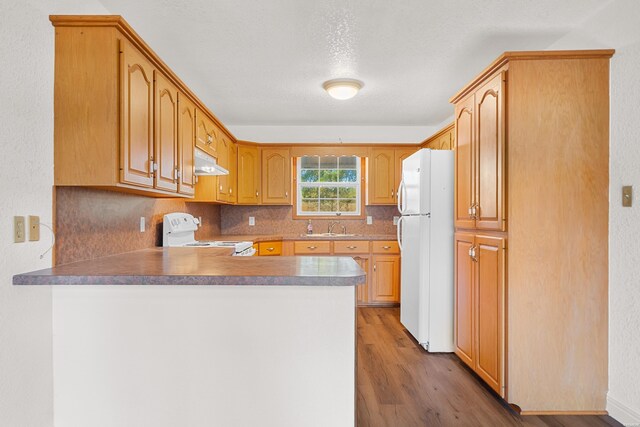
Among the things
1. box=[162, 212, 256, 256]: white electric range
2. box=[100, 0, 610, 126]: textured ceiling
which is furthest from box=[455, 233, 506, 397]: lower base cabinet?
box=[162, 212, 256, 256]: white electric range

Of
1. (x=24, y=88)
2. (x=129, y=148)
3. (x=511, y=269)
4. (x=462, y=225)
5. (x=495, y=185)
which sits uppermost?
(x=24, y=88)

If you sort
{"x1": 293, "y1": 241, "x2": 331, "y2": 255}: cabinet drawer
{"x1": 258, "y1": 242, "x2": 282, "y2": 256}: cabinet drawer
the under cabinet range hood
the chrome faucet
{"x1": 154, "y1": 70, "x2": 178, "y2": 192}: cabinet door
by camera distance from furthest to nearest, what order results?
the chrome faucet → {"x1": 293, "y1": 241, "x2": 331, "y2": 255}: cabinet drawer → {"x1": 258, "y1": 242, "x2": 282, "y2": 256}: cabinet drawer → the under cabinet range hood → {"x1": 154, "y1": 70, "x2": 178, "y2": 192}: cabinet door

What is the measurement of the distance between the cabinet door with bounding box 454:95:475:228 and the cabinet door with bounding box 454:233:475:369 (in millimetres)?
151

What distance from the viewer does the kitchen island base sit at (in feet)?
Result: 4.91

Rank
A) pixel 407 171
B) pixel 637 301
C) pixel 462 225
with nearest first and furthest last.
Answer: pixel 637 301 < pixel 462 225 < pixel 407 171

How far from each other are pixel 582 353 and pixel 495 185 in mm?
1087

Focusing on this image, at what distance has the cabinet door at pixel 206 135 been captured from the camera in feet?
9.60

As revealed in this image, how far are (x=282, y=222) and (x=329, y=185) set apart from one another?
0.87 meters

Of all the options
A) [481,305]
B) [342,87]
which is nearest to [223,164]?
[342,87]

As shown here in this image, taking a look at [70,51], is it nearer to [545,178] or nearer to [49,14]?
[49,14]

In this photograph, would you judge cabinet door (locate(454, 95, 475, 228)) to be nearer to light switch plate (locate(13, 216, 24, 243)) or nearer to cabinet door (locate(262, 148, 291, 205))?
cabinet door (locate(262, 148, 291, 205))

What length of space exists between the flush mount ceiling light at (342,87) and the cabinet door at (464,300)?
1.57 meters

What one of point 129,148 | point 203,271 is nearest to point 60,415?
point 203,271

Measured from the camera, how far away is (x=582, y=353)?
2.03m
